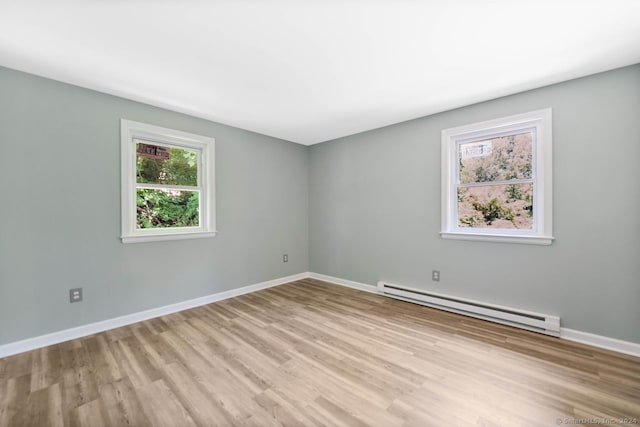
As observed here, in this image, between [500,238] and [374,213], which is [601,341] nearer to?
[500,238]

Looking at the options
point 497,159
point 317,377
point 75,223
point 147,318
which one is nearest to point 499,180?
point 497,159

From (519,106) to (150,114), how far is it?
13.0 feet

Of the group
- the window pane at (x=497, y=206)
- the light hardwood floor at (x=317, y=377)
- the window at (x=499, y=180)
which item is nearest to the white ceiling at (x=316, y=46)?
the window at (x=499, y=180)

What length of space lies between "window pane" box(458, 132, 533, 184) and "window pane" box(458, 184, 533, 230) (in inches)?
4.7

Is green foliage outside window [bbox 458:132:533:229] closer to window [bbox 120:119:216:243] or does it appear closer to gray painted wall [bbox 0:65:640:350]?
gray painted wall [bbox 0:65:640:350]

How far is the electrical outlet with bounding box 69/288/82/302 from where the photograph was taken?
94.2 inches

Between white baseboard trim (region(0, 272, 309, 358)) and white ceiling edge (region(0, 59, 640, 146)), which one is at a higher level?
white ceiling edge (region(0, 59, 640, 146))

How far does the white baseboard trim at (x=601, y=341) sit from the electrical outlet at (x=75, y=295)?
454 cm

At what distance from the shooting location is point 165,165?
308cm

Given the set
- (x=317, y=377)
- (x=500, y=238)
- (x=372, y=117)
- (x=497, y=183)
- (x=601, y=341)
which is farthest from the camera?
(x=372, y=117)

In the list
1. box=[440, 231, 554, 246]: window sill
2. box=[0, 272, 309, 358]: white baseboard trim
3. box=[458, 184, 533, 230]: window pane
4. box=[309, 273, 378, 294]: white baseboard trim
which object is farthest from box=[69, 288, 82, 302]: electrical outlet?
box=[458, 184, 533, 230]: window pane

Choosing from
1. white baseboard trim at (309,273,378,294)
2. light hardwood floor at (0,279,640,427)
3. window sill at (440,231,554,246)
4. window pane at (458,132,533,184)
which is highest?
window pane at (458,132,533,184)

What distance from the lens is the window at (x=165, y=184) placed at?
2.73m

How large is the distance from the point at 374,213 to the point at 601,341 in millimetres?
2509
